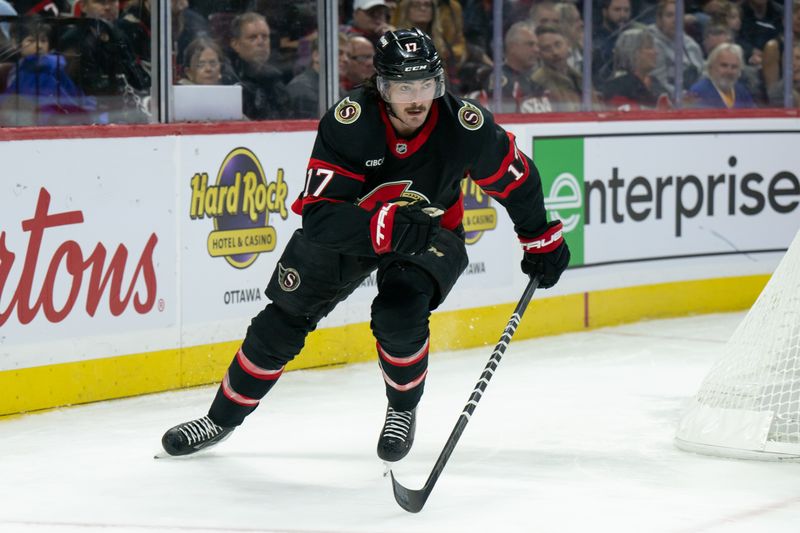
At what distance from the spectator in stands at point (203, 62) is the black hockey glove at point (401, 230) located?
6.44 feet

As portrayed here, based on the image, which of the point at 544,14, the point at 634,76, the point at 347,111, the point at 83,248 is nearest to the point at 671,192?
the point at 634,76

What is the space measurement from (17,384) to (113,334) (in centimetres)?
37

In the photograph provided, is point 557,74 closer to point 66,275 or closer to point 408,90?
point 66,275

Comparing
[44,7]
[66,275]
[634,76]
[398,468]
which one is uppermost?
[44,7]

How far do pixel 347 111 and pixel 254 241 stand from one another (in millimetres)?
1747

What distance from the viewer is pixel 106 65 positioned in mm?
4629

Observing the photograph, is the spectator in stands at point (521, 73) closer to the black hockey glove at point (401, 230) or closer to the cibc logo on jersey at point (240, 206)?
the cibc logo on jersey at point (240, 206)

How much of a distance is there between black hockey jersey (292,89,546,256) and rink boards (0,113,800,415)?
1.22 metres

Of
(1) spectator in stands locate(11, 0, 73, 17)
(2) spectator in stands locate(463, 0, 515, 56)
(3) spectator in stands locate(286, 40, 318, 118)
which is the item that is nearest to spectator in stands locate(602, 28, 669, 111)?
(2) spectator in stands locate(463, 0, 515, 56)

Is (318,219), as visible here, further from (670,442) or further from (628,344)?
(628,344)

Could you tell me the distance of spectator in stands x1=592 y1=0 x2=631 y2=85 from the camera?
6219 millimetres

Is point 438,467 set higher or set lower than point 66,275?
lower

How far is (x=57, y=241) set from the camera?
4.29 m

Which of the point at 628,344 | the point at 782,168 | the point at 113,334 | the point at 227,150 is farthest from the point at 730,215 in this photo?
the point at 113,334
